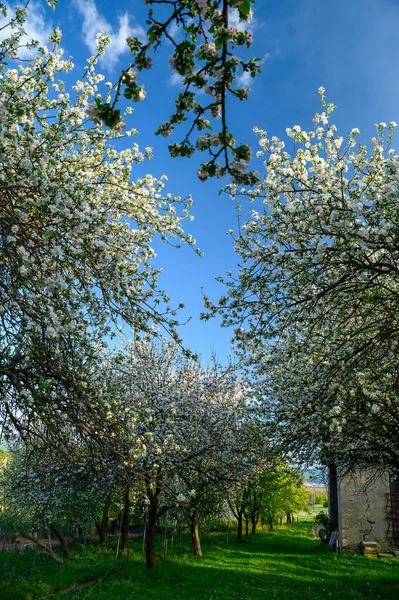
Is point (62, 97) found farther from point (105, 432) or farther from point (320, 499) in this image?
point (320, 499)

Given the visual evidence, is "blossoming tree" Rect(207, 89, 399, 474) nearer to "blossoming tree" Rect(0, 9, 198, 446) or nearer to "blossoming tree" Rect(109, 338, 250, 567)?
"blossoming tree" Rect(0, 9, 198, 446)

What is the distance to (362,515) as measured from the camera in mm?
24062

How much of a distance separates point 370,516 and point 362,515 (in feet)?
1.41

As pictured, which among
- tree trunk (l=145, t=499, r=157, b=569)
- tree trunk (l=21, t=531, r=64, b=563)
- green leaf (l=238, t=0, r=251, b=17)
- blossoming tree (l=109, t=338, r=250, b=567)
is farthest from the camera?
tree trunk (l=21, t=531, r=64, b=563)

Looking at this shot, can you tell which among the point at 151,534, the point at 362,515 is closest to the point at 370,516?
the point at 362,515

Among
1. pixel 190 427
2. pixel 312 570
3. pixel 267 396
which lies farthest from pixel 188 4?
pixel 312 570

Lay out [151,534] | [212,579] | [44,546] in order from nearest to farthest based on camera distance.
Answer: [212,579], [151,534], [44,546]

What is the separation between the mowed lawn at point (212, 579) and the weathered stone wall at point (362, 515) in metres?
1.55

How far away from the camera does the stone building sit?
23516 mm

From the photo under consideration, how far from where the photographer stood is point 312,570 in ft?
62.6

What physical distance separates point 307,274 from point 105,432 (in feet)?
15.0

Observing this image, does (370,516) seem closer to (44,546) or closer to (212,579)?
(212,579)

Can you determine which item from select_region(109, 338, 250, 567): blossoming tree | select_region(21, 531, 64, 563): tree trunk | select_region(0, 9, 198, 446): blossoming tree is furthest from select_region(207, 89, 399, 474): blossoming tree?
select_region(21, 531, 64, 563): tree trunk

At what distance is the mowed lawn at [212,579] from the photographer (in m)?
13.1
